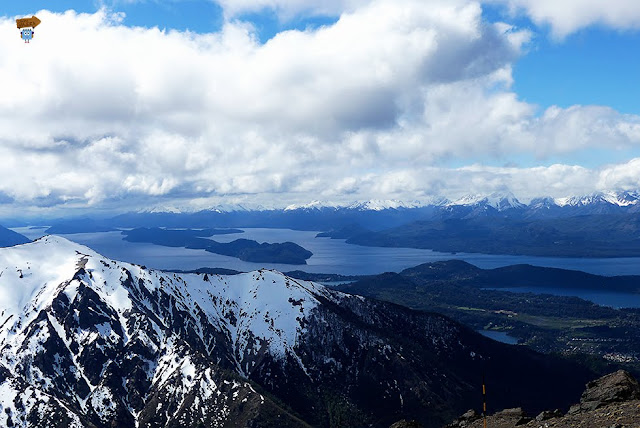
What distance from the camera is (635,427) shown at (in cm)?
4575

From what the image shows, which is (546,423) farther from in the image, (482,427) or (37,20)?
(37,20)

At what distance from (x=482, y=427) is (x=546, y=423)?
1232cm

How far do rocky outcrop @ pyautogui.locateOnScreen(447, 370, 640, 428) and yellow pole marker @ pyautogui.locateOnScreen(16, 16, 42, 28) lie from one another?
104 m

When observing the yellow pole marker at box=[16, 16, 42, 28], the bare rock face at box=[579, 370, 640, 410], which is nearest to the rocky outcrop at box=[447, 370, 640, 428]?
the bare rock face at box=[579, 370, 640, 410]

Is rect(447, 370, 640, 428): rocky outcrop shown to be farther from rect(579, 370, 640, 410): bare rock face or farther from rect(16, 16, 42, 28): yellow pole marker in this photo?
rect(16, 16, 42, 28): yellow pole marker

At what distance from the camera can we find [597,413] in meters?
56.2

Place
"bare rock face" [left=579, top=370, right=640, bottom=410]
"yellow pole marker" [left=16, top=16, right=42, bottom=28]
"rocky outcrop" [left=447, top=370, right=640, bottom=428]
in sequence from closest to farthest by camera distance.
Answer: "rocky outcrop" [left=447, top=370, right=640, bottom=428] < "bare rock face" [left=579, top=370, right=640, bottom=410] < "yellow pole marker" [left=16, top=16, right=42, bottom=28]

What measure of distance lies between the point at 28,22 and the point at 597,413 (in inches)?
4465

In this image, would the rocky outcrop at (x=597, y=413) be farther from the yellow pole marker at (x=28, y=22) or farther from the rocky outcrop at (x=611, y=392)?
the yellow pole marker at (x=28, y=22)

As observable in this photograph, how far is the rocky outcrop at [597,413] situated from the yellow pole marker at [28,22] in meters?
104

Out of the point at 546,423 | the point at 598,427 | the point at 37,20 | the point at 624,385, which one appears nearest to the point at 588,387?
the point at 624,385

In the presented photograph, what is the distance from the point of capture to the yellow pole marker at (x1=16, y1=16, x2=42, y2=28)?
93.5 m

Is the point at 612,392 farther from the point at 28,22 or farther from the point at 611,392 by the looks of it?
the point at 28,22

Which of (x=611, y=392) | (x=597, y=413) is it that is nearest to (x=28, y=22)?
(x=597, y=413)
